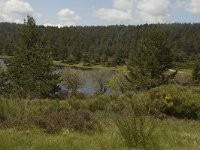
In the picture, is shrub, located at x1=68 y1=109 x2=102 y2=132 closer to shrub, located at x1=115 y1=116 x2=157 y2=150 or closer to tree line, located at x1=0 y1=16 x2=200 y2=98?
shrub, located at x1=115 y1=116 x2=157 y2=150

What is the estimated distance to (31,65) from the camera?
5650 cm

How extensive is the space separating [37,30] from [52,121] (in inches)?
1902

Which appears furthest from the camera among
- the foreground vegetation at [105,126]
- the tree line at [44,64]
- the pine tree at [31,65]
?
the tree line at [44,64]

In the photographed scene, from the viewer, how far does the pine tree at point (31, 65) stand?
183 feet

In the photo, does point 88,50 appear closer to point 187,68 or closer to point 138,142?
point 187,68

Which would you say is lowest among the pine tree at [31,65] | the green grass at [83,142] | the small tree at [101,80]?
the small tree at [101,80]

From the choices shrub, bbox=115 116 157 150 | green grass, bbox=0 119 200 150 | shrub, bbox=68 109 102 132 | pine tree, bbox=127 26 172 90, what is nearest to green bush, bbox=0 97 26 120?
shrub, bbox=68 109 102 132

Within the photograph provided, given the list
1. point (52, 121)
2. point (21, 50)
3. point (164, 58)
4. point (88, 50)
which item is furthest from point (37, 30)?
point (88, 50)

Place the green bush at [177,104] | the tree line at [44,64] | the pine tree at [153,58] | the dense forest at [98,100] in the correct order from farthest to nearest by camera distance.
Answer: the pine tree at [153,58] < the tree line at [44,64] < the green bush at [177,104] < the dense forest at [98,100]

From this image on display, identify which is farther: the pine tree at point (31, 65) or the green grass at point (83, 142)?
the pine tree at point (31, 65)

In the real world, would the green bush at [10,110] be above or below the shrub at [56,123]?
below

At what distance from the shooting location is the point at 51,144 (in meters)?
8.33

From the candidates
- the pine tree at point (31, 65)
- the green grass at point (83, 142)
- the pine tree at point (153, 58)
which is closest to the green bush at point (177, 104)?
the green grass at point (83, 142)

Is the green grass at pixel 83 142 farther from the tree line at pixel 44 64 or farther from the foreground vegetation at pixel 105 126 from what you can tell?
the tree line at pixel 44 64
